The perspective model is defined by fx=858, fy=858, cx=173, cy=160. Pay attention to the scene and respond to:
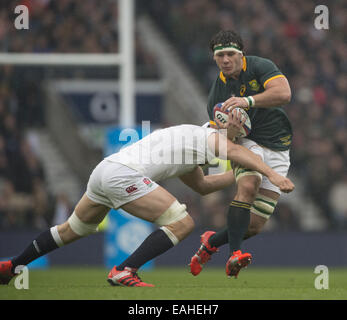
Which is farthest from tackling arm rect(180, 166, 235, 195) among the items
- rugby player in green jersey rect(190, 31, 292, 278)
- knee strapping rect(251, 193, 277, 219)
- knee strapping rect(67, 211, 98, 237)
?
knee strapping rect(67, 211, 98, 237)

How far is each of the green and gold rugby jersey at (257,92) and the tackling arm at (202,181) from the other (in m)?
0.46

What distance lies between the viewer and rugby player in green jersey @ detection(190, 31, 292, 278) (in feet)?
21.7

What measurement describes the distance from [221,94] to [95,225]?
1540 millimetres

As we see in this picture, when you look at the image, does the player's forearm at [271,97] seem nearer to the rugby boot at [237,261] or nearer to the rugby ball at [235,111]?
the rugby ball at [235,111]

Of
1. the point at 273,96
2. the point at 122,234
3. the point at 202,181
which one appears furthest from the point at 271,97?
the point at 122,234

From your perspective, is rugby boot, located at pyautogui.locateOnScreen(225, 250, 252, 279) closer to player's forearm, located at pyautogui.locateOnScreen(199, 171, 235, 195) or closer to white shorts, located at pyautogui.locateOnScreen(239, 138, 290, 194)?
A: player's forearm, located at pyautogui.locateOnScreen(199, 171, 235, 195)

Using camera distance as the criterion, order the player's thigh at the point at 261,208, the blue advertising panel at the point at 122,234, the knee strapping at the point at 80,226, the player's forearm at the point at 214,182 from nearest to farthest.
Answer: the knee strapping at the point at 80,226 < the player's forearm at the point at 214,182 < the player's thigh at the point at 261,208 < the blue advertising panel at the point at 122,234

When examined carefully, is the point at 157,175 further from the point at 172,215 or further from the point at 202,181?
the point at 202,181

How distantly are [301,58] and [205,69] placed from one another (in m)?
1.80

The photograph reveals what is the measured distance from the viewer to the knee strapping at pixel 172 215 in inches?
243

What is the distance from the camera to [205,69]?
1602 cm

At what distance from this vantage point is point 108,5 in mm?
15672

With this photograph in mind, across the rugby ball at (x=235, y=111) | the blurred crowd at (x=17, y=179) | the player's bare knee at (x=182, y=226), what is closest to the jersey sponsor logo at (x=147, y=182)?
the player's bare knee at (x=182, y=226)

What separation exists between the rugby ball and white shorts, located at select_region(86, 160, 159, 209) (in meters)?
0.81
